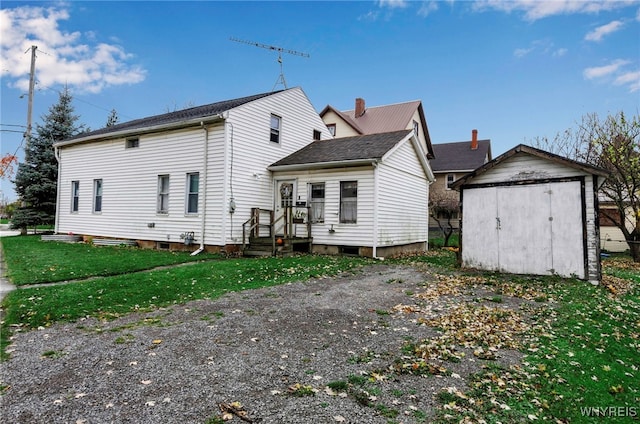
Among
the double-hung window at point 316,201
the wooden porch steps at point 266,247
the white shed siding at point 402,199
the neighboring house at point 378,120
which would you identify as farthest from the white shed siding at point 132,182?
the neighboring house at point 378,120

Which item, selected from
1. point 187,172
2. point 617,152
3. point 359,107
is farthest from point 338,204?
point 359,107

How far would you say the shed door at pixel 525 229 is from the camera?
936 centimetres

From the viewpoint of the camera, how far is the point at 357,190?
13.5 m

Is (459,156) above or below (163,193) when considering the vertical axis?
above

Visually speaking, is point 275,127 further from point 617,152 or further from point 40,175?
point 40,175

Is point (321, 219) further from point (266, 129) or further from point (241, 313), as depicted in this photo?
point (241, 313)

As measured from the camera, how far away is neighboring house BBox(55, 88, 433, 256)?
13.2m

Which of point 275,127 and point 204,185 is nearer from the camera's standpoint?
point 204,185

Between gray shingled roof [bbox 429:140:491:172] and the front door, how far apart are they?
20654 millimetres

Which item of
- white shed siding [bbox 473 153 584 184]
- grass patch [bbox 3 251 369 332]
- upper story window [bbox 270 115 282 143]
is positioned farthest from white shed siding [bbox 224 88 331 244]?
white shed siding [bbox 473 153 584 184]

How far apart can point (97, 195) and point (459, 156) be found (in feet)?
93.0

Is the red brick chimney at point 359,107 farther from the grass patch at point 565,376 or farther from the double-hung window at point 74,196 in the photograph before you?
the grass patch at point 565,376

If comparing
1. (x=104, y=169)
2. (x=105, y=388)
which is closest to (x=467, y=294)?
(x=105, y=388)

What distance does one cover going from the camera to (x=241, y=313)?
593cm
